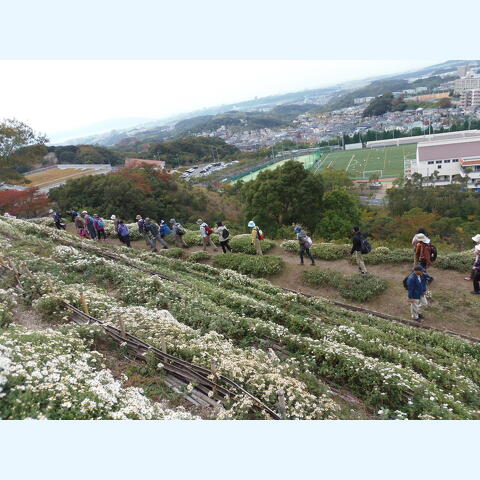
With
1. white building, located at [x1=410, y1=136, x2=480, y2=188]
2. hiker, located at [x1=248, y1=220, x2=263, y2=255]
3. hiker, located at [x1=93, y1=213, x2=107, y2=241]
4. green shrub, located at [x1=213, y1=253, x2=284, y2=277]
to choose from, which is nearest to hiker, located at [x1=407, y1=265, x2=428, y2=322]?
green shrub, located at [x1=213, y1=253, x2=284, y2=277]

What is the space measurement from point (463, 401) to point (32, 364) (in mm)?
6772

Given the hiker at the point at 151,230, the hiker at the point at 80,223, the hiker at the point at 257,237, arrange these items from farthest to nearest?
the hiker at the point at 80,223 < the hiker at the point at 151,230 < the hiker at the point at 257,237

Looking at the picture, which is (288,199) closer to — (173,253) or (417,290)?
(173,253)

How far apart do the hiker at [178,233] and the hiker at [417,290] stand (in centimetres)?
992

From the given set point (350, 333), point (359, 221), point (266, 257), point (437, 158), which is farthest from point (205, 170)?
point (350, 333)

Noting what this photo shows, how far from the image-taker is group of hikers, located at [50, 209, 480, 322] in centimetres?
840

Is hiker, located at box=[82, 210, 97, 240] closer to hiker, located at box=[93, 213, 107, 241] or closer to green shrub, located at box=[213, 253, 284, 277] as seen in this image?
hiker, located at box=[93, 213, 107, 241]

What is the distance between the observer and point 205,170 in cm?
8994

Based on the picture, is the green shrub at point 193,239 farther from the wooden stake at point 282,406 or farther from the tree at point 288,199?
the wooden stake at point 282,406

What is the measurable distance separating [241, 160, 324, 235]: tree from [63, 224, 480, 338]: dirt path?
12878 mm

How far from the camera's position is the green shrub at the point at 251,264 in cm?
1230

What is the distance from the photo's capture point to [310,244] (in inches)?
475

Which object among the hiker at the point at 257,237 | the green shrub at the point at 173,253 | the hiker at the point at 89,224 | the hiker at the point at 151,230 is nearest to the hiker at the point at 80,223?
the hiker at the point at 89,224

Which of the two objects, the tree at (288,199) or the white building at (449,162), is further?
the white building at (449,162)
